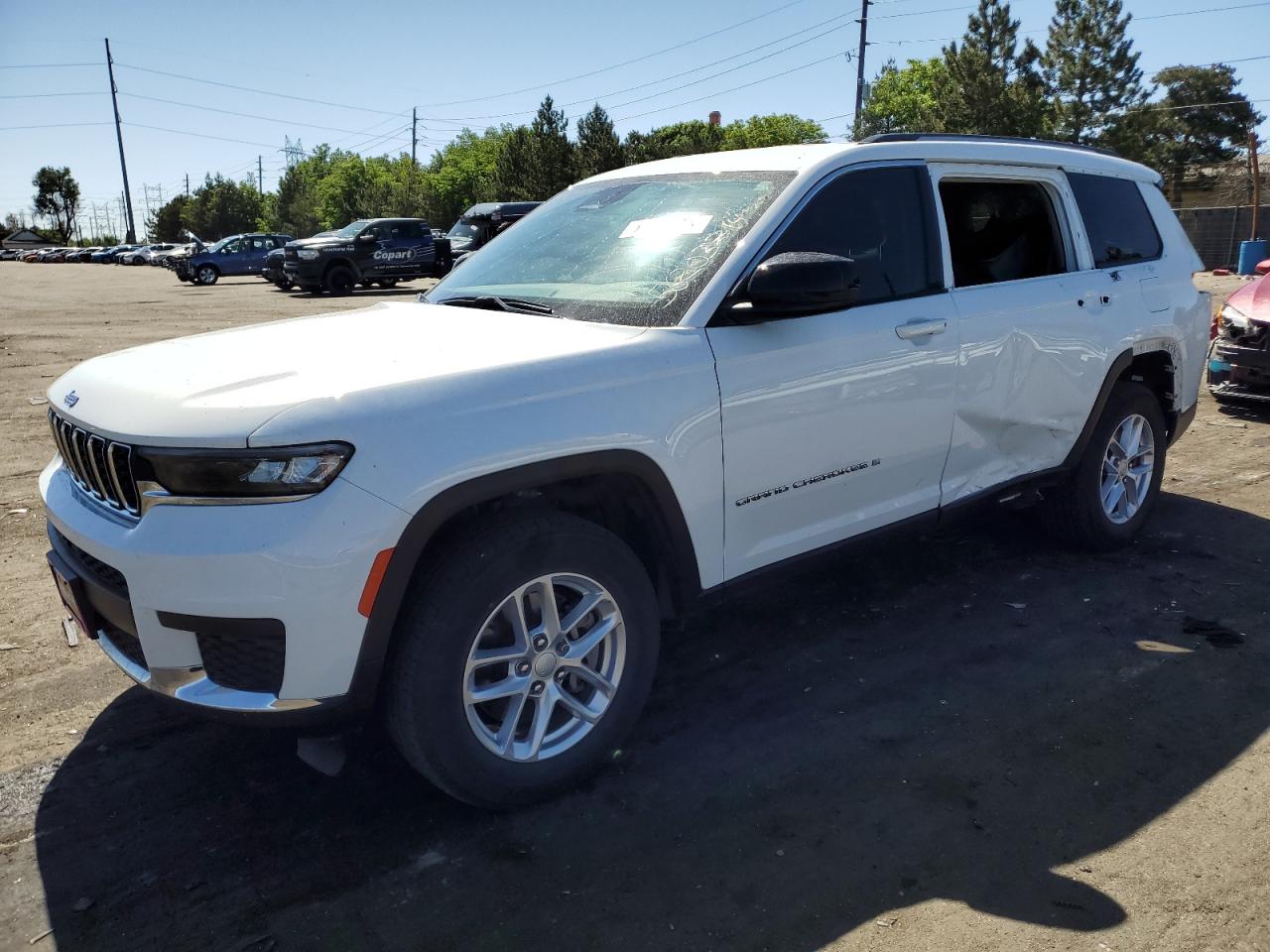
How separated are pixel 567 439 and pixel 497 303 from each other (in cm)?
101

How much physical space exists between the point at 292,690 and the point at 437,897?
0.66 m

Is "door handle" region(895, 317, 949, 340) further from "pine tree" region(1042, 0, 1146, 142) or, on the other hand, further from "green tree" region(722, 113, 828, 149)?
"green tree" region(722, 113, 828, 149)

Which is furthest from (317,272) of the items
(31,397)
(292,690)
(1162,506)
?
(292,690)

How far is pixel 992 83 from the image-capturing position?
191 feet

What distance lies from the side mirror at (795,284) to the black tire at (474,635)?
0.87m

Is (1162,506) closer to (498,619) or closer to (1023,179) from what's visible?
(1023,179)

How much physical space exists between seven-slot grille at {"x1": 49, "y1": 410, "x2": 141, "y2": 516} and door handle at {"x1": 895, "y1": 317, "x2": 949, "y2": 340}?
2537 mm

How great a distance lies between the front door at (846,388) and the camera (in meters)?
3.21

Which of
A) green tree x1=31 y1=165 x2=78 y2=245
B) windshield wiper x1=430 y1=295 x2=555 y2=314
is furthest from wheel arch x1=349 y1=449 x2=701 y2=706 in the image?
green tree x1=31 y1=165 x2=78 y2=245

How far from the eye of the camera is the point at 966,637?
4109mm

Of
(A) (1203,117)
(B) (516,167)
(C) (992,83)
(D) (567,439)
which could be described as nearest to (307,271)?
(D) (567,439)

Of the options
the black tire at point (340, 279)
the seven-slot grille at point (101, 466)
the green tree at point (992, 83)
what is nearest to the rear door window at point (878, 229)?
the seven-slot grille at point (101, 466)

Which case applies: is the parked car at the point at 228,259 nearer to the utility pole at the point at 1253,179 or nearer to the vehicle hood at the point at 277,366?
the utility pole at the point at 1253,179

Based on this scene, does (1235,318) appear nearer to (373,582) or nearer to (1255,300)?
(1255,300)
